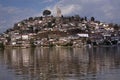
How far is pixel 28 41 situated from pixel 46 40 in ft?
28.2

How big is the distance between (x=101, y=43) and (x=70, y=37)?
13.5 m

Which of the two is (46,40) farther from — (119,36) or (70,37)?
(119,36)

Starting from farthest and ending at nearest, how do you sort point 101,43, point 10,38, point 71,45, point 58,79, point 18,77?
point 10,38, point 101,43, point 71,45, point 18,77, point 58,79

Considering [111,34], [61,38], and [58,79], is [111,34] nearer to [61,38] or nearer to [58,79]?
[61,38]

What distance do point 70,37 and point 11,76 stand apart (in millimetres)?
142807

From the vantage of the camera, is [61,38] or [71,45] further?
[61,38]

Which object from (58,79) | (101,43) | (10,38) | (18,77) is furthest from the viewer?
(10,38)

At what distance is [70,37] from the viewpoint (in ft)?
589

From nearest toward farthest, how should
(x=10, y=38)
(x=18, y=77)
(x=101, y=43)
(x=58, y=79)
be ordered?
(x=58, y=79)
(x=18, y=77)
(x=101, y=43)
(x=10, y=38)

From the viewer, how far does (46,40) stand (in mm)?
175750

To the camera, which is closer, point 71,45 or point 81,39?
point 71,45

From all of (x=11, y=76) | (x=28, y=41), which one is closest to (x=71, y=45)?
(x=28, y=41)

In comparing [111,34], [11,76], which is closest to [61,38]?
[111,34]

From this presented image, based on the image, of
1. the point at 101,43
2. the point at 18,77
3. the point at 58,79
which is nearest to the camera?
the point at 58,79
